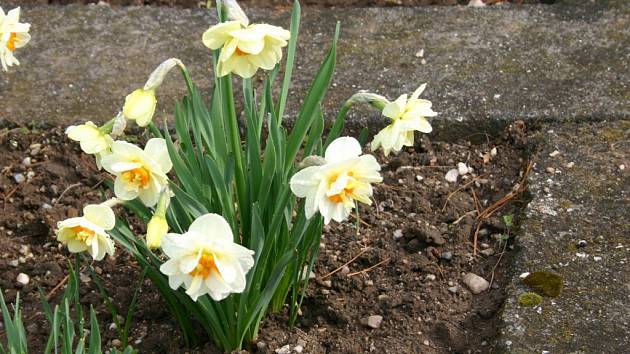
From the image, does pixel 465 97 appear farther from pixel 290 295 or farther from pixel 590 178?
pixel 290 295

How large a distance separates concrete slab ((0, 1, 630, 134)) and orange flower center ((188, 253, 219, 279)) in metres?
1.38

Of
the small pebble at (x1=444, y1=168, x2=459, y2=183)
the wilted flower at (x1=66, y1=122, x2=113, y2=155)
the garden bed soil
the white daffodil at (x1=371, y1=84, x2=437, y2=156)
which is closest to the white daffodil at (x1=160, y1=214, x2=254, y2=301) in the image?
the wilted flower at (x1=66, y1=122, x2=113, y2=155)

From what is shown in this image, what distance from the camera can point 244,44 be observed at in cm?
190

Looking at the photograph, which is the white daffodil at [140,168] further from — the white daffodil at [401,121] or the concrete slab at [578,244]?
the concrete slab at [578,244]

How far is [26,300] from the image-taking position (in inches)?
106

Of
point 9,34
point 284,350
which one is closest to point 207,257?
point 284,350

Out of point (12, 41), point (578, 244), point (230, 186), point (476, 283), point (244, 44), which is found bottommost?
point (476, 283)

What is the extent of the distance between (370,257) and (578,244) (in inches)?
22.2

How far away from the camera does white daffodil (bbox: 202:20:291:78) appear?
1.90m

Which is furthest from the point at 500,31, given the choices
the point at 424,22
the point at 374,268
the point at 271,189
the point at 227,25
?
the point at 227,25

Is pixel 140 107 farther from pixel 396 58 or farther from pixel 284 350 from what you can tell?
pixel 396 58

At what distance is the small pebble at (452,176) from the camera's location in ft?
9.96

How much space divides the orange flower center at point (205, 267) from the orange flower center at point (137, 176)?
23 centimetres

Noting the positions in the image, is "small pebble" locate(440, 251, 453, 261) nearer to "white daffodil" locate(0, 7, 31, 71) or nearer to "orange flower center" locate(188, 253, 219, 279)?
"orange flower center" locate(188, 253, 219, 279)
